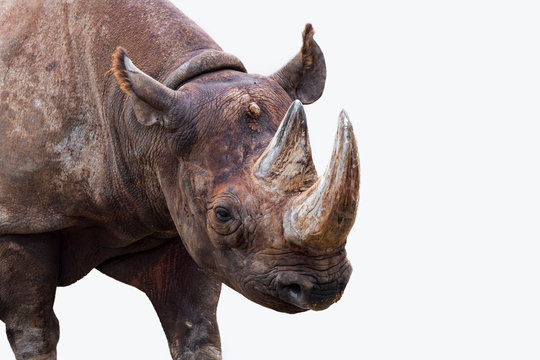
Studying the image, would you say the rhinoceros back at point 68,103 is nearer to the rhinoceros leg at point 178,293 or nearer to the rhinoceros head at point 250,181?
the rhinoceros head at point 250,181

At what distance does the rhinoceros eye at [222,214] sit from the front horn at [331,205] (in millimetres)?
396

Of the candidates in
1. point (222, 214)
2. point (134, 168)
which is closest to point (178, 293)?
point (134, 168)

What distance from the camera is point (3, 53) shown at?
26.9ft

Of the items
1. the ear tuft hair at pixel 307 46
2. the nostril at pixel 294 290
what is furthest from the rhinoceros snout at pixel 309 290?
the ear tuft hair at pixel 307 46

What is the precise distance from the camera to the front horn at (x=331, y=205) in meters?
6.69

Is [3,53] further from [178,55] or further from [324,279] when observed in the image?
[324,279]

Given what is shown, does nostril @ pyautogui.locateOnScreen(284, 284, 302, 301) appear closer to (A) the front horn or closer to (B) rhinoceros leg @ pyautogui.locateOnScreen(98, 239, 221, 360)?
(A) the front horn

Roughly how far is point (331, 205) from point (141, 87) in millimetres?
1437

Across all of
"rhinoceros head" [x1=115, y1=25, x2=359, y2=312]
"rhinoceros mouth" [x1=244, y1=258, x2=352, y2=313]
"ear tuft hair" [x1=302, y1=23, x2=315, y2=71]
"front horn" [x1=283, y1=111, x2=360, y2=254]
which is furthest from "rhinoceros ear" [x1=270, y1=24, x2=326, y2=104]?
"rhinoceros mouth" [x1=244, y1=258, x2=352, y2=313]

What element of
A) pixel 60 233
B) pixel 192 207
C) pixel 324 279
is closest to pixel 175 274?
pixel 60 233

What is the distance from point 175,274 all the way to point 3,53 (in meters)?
2.01

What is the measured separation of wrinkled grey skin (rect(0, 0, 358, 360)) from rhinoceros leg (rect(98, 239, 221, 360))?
0.02 meters

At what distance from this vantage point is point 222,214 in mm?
7195

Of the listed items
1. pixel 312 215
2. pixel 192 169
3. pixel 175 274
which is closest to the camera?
pixel 312 215
